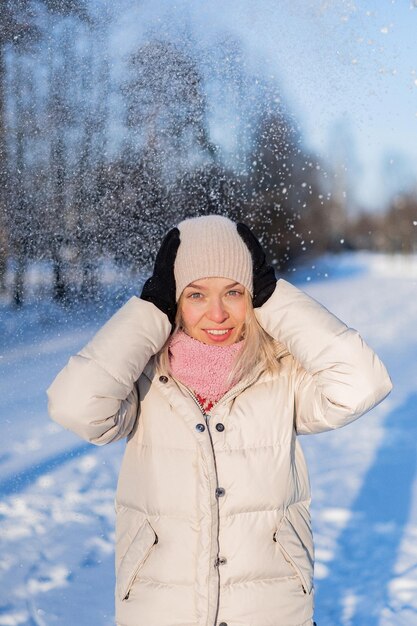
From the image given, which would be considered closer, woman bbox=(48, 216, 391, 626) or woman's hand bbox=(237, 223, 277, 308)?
woman bbox=(48, 216, 391, 626)

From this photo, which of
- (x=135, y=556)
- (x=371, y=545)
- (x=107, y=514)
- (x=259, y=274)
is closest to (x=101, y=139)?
(x=107, y=514)

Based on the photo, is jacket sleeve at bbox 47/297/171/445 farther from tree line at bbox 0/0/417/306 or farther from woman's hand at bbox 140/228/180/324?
tree line at bbox 0/0/417/306

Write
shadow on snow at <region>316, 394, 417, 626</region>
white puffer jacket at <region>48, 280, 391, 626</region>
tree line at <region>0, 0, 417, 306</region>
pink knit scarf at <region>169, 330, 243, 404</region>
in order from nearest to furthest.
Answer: white puffer jacket at <region>48, 280, 391, 626</region>, pink knit scarf at <region>169, 330, 243, 404</region>, shadow on snow at <region>316, 394, 417, 626</region>, tree line at <region>0, 0, 417, 306</region>

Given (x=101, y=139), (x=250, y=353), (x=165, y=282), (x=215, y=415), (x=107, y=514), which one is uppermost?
(x=165, y=282)

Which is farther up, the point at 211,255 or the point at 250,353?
the point at 211,255

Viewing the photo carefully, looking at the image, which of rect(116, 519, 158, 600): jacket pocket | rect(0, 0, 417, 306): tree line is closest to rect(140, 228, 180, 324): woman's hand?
rect(116, 519, 158, 600): jacket pocket

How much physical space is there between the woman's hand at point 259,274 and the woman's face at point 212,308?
0.03 m

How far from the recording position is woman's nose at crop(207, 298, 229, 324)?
1.87 meters

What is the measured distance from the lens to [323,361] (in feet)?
6.00

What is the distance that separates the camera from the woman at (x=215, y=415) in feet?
5.80

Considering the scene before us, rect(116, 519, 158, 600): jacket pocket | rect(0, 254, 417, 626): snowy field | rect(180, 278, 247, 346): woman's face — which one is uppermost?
rect(180, 278, 247, 346): woman's face

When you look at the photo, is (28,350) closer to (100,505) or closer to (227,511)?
(100,505)

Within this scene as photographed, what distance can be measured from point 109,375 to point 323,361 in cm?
42

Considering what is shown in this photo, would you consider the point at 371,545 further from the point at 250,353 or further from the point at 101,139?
the point at 101,139
